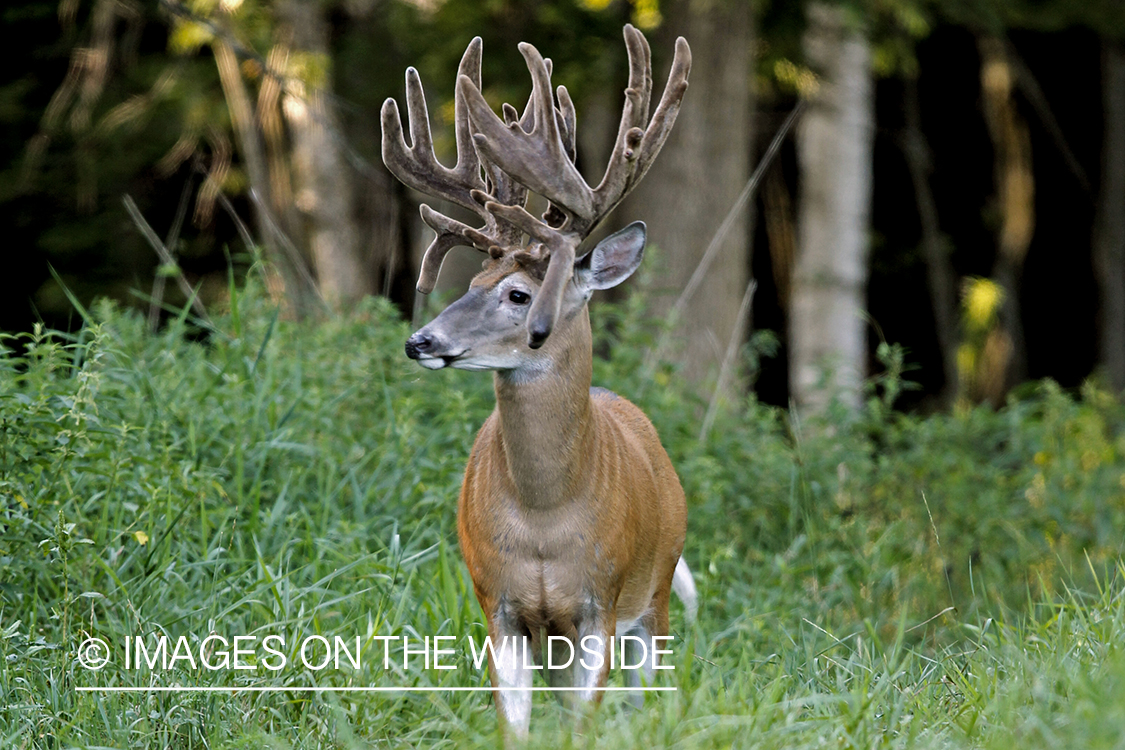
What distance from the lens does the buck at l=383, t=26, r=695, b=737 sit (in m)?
3.83

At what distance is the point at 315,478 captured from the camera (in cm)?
552

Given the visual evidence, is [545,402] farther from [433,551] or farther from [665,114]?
[433,551]

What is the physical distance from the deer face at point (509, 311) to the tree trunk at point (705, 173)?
203 inches

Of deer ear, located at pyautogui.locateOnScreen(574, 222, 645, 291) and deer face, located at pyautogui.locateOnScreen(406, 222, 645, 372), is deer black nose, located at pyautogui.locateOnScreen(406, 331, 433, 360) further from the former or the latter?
deer ear, located at pyautogui.locateOnScreen(574, 222, 645, 291)

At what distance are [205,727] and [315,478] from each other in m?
1.86

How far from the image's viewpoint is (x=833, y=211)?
36.5 feet

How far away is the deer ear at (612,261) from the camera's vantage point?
4.08m

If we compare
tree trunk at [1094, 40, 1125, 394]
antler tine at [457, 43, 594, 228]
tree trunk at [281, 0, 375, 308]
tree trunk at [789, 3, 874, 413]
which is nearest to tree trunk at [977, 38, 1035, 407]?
tree trunk at [1094, 40, 1125, 394]

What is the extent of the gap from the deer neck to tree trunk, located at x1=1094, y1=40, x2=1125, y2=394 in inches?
493

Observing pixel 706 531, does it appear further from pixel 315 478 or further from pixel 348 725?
pixel 348 725

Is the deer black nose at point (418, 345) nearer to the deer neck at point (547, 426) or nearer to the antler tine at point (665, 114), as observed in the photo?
the deer neck at point (547, 426)

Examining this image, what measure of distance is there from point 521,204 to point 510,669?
1.46 m

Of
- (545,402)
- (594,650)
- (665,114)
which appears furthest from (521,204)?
(594,650)

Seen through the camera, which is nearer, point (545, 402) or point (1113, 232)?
point (545, 402)
